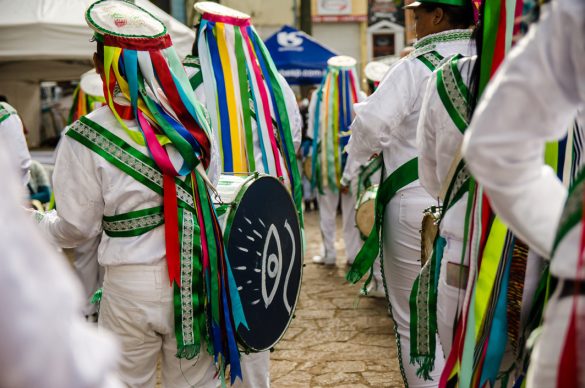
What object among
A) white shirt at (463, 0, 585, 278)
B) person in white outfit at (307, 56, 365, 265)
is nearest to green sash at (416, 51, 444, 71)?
white shirt at (463, 0, 585, 278)

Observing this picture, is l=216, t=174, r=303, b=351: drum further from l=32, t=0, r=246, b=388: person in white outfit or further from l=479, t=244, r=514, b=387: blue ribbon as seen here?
l=479, t=244, r=514, b=387: blue ribbon

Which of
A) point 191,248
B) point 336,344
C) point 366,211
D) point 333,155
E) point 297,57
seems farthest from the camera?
point 297,57

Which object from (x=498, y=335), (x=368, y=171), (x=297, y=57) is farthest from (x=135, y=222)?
(x=297, y=57)

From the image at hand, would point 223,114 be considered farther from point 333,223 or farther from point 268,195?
point 333,223

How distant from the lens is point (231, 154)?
177 inches

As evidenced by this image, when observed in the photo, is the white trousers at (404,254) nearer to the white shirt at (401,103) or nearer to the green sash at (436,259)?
the white shirt at (401,103)

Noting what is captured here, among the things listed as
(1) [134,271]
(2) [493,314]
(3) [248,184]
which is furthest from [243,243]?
(2) [493,314]

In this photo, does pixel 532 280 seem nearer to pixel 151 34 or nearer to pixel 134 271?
pixel 134 271

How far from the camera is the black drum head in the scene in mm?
3238

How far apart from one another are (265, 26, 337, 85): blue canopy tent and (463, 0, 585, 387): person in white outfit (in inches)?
513

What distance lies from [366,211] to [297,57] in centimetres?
919

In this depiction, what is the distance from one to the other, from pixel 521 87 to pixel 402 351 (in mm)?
2600

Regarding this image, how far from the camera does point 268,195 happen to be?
3.42 meters

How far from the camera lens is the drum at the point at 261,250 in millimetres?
3227
